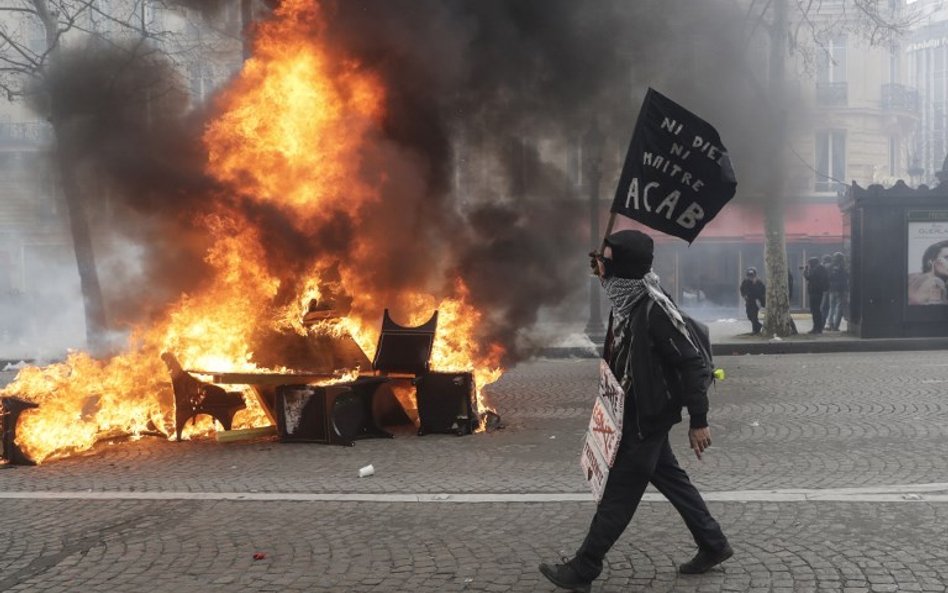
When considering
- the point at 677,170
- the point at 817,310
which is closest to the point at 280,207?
the point at 677,170

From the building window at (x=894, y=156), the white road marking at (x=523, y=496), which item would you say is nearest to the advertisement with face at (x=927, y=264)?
the white road marking at (x=523, y=496)

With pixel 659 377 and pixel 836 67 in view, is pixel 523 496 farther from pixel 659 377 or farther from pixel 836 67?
pixel 836 67

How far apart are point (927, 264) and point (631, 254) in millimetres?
13628

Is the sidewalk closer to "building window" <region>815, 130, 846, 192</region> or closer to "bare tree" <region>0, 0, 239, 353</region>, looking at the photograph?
"bare tree" <region>0, 0, 239, 353</region>

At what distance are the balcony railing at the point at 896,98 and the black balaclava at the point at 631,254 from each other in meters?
25.4

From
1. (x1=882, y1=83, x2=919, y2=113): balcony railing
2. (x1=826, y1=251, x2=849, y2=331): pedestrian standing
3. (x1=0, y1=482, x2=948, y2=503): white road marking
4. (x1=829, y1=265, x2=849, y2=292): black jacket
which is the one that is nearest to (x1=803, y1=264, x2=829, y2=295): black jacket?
(x1=826, y1=251, x2=849, y2=331): pedestrian standing

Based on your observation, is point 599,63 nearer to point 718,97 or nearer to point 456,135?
point 456,135

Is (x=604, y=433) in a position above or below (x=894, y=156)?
below

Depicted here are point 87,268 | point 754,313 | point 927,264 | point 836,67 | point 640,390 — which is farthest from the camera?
point 836,67

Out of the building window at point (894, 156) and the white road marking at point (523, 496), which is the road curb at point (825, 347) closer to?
the white road marking at point (523, 496)

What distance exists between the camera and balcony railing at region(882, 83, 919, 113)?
2608 centimetres

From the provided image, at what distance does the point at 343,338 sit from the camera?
790cm

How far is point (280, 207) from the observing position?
7934 millimetres

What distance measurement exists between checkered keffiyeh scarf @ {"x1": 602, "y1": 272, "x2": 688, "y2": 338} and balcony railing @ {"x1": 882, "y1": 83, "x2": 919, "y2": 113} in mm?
25425
